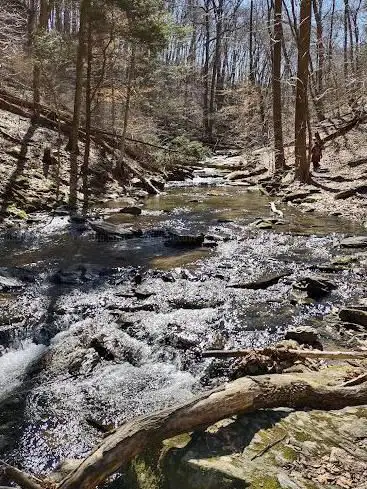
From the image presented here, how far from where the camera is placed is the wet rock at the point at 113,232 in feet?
41.4

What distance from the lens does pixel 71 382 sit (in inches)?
211

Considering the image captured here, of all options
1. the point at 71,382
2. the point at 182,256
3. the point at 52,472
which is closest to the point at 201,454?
the point at 52,472

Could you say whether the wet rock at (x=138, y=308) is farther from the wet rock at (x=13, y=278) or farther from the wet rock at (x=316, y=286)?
the wet rock at (x=316, y=286)

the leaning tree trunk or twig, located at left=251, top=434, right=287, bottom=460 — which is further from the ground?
the leaning tree trunk

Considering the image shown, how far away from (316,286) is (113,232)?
20.8ft

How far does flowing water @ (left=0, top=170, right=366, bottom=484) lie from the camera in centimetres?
480

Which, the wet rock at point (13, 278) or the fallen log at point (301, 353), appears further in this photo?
Result: the wet rock at point (13, 278)

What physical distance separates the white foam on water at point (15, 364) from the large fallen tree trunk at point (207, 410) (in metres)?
2.52

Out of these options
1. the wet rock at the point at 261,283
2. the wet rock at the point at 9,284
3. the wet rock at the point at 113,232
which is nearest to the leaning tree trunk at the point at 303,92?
the wet rock at the point at 113,232

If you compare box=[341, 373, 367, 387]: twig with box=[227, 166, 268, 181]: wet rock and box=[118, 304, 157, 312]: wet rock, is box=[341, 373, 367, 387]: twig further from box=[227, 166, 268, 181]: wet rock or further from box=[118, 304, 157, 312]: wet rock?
box=[227, 166, 268, 181]: wet rock

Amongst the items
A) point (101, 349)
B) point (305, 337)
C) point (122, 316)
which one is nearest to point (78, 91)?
point (122, 316)

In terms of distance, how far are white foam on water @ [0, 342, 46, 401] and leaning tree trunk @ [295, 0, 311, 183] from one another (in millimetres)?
15298

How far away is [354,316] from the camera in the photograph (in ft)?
21.8

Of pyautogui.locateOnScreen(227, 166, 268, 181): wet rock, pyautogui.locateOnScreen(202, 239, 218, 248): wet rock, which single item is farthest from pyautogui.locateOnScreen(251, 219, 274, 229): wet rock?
pyautogui.locateOnScreen(227, 166, 268, 181): wet rock
